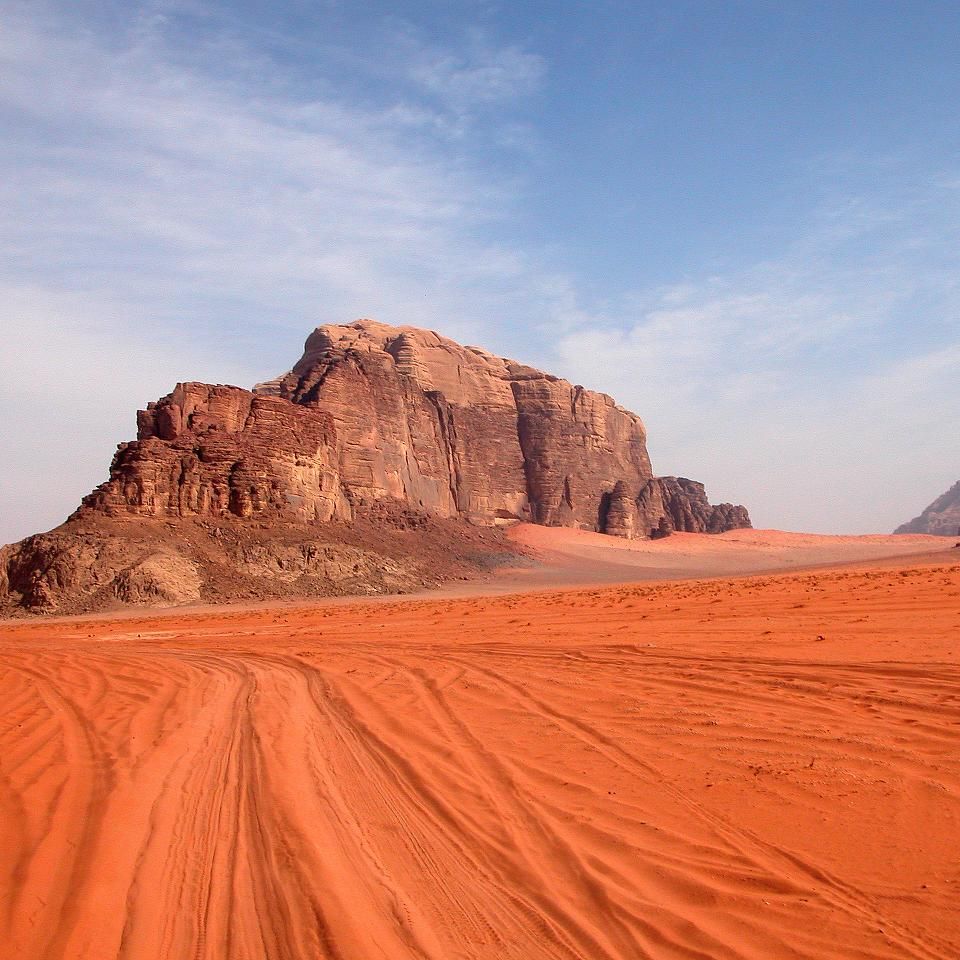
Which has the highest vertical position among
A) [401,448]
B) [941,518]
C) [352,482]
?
[401,448]

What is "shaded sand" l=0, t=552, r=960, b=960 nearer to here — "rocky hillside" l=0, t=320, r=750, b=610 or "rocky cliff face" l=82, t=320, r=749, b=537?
"rocky hillside" l=0, t=320, r=750, b=610

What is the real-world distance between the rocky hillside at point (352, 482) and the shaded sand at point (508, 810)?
27399 mm

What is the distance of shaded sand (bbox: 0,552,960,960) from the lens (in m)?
3.66

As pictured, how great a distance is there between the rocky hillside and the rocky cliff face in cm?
14

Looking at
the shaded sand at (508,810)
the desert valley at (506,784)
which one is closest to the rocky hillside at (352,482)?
the desert valley at (506,784)

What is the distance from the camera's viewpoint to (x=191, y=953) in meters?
3.49

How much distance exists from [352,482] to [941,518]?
12399 cm

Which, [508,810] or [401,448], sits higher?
[401,448]

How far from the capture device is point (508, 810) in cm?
531

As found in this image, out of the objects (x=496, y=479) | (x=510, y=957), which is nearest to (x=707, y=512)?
(x=496, y=479)

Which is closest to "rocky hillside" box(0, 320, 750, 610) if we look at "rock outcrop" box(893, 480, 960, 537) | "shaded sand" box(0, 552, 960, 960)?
"shaded sand" box(0, 552, 960, 960)

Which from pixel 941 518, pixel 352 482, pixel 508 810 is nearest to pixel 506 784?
pixel 508 810

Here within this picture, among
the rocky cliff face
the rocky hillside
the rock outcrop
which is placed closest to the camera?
the rocky hillside

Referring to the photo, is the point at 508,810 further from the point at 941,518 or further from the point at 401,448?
the point at 941,518
